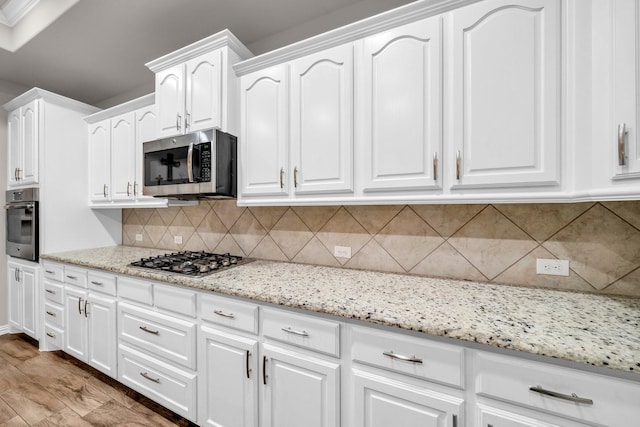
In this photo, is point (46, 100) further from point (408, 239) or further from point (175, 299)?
point (408, 239)

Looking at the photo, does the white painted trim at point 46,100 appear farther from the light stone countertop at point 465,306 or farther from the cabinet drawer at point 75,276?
the light stone countertop at point 465,306

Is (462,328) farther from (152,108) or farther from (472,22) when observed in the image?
(152,108)

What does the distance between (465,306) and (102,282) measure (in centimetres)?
234

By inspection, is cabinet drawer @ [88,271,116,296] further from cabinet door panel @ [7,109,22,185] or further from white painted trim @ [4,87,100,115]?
white painted trim @ [4,87,100,115]

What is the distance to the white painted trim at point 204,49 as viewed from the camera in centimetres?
172

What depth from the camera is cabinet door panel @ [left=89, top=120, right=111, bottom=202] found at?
2.56 metres

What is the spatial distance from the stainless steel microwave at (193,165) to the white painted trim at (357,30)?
502 millimetres

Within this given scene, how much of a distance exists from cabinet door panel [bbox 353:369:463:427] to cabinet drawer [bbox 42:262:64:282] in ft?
8.58

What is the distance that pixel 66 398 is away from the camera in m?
1.87

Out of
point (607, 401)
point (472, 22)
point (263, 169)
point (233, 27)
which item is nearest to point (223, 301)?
point (263, 169)

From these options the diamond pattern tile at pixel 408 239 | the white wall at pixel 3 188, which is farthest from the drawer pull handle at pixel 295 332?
the white wall at pixel 3 188

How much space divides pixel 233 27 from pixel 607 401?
8.71 feet

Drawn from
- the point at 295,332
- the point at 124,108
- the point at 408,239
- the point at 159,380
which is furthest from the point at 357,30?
the point at 159,380

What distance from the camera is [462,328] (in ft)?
2.99
